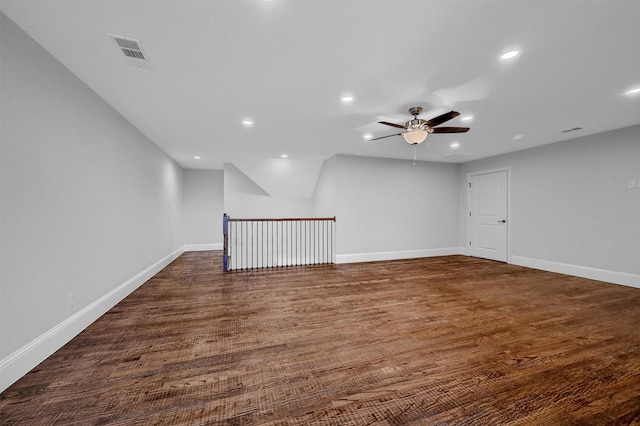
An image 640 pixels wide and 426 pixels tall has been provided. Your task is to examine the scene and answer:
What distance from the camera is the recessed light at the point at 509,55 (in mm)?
2154

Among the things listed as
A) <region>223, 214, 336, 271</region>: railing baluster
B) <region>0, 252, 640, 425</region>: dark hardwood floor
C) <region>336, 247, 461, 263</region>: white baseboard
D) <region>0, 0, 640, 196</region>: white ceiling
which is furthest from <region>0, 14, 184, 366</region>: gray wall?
<region>336, 247, 461, 263</region>: white baseboard

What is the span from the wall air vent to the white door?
7022mm

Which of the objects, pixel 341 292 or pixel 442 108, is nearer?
pixel 442 108

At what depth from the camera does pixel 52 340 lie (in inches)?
84.4

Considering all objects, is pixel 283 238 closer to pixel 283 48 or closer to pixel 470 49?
A: pixel 283 48

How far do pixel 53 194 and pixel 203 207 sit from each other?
5.88 metres

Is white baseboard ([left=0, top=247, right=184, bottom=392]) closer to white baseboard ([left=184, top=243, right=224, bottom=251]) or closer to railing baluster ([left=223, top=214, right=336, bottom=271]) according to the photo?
railing baluster ([left=223, top=214, right=336, bottom=271])

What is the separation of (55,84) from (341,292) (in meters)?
3.86

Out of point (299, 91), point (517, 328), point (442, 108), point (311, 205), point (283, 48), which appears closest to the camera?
point (283, 48)

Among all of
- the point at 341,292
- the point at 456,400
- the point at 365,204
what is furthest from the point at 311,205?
the point at 456,400

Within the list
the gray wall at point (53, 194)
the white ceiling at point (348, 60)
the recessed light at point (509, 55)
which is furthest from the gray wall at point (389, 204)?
the gray wall at point (53, 194)

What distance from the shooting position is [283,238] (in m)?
5.87

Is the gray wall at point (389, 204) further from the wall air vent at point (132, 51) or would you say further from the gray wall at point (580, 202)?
the wall air vent at point (132, 51)

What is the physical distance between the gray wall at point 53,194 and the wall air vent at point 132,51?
605 mm
